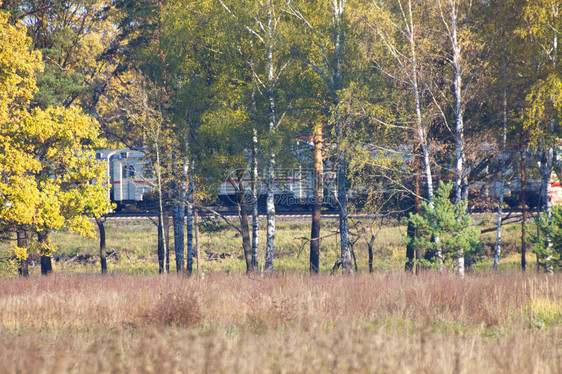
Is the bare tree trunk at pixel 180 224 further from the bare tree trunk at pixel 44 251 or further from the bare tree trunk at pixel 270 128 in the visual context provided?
the bare tree trunk at pixel 44 251

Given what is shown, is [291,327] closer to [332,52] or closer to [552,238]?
[552,238]

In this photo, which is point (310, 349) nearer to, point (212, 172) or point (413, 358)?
point (413, 358)

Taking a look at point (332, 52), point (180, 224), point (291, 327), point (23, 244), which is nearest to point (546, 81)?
point (332, 52)

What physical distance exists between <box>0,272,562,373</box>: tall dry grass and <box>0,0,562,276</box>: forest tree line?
12.3 feet

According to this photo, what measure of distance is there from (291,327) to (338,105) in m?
8.66

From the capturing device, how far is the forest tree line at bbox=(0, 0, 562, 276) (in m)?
14.0

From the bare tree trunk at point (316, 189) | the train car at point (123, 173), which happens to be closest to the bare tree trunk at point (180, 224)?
the bare tree trunk at point (316, 189)

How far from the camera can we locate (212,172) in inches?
646

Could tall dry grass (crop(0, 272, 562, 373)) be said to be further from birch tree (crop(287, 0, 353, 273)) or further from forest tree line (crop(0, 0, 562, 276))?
birch tree (crop(287, 0, 353, 273))

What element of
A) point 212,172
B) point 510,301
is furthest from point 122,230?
point 510,301

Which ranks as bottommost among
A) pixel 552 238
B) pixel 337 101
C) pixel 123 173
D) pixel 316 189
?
pixel 552 238

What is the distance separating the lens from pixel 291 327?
6691 mm

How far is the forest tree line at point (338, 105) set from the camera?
46.0 feet

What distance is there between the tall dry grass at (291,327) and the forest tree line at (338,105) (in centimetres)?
375
